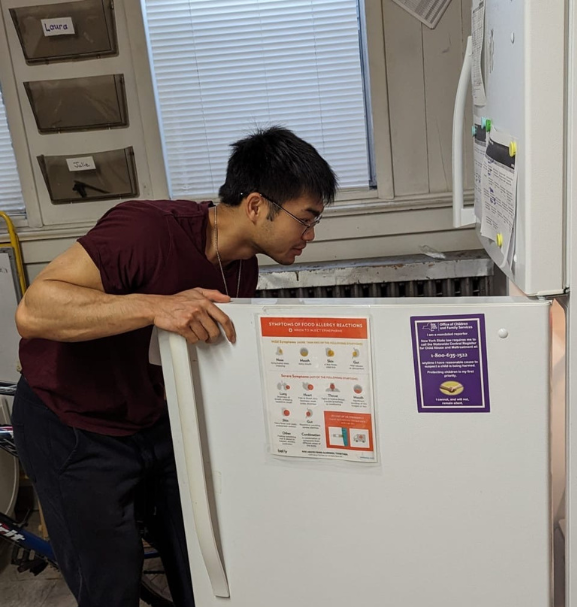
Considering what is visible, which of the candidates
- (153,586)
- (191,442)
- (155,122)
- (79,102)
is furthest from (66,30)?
(153,586)

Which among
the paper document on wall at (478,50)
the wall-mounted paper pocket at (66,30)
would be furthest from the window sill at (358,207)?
the paper document on wall at (478,50)

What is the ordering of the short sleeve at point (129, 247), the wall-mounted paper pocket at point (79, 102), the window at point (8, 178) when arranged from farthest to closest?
1. the window at point (8, 178)
2. the wall-mounted paper pocket at point (79, 102)
3. the short sleeve at point (129, 247)

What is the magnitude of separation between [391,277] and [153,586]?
52.6 inches

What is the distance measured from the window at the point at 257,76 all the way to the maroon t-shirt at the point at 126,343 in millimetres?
1134

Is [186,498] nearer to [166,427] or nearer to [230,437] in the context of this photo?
[230,437]

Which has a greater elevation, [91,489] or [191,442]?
[191,442]

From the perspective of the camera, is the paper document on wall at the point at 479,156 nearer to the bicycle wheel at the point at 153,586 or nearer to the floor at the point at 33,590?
the bicycle wheel at the point at 153,586

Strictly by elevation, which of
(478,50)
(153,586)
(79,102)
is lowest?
(153,586)

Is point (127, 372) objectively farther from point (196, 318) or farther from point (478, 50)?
point (478, 50)

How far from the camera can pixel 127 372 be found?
1.46m

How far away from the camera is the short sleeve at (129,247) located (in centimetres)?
129

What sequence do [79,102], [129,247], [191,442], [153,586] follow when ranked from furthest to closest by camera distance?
[79,102]
[153,586]
[129,247]
[191,442]

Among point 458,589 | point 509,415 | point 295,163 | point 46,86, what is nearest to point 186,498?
point 458,589

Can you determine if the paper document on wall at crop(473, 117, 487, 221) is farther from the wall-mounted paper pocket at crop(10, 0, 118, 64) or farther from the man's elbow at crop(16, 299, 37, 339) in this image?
the wall-mounted paper pocket at crop(10, 0, 118, 64)
